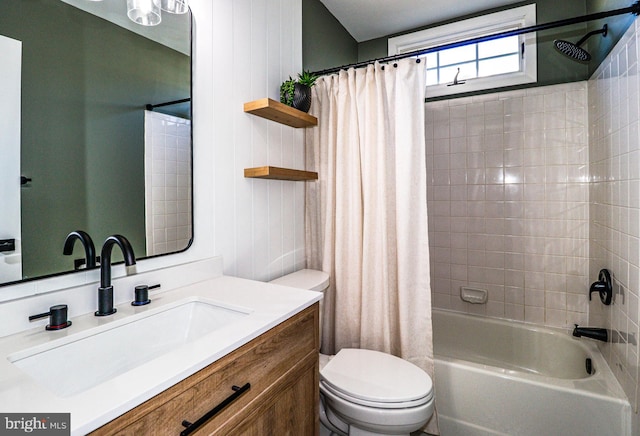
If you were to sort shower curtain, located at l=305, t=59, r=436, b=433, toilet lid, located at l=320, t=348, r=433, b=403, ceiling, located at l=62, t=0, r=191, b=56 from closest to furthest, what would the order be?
ceiling, located at l=62, t=0, r=191, b=56, toilet lid, located at l=320, t=348, r=433, b=403, shower curtain, located at l=305, t=59, r=436, b=433

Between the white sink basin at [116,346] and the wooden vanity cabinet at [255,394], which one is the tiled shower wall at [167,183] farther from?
the wooden vanity cabinet at [255,394]

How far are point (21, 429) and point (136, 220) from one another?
0.74 metres

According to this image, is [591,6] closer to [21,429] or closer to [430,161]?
[430,161]

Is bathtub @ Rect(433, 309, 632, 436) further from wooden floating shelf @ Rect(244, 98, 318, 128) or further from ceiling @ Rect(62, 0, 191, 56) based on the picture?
ceiling @ Rect(62, 0, 191, 56)

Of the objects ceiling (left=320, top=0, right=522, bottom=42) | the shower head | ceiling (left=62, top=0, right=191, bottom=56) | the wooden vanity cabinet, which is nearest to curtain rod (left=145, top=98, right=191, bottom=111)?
ceiling (left=62, top=0, right=191, bottom=56)

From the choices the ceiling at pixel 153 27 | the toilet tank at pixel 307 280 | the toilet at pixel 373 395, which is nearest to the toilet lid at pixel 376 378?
the toilet at pixel 373 395

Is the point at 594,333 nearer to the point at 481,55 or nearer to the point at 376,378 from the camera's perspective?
the point at 376,378

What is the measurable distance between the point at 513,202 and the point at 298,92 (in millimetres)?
1695

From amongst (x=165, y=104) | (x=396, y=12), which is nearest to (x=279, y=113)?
(x=165, y=104)

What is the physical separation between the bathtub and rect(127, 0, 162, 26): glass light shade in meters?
1.98

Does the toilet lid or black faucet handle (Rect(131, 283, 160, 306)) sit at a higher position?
black faucet handle (Rect(131, 283, 160, 306))

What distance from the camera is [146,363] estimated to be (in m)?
0.68

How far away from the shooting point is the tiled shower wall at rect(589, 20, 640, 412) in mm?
1351

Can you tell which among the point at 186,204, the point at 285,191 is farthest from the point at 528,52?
the point at 186,204
